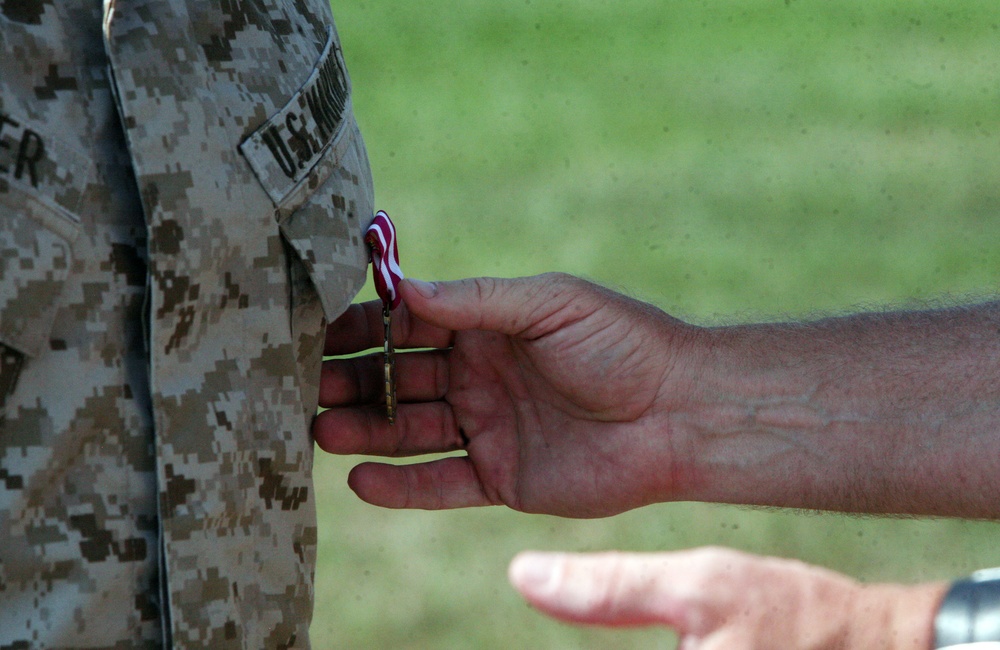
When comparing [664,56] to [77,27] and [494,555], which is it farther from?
[77,27]

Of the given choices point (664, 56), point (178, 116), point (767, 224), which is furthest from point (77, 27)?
point (664, 56)

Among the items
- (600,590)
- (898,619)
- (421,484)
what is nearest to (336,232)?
(421,484)

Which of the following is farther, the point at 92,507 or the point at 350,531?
the point at 350,531

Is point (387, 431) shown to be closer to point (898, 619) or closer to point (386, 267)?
point (386, 267)

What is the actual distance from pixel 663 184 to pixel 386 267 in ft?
14.2

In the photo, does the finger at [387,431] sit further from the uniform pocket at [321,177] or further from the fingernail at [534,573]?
the uniform pocket at [321,177]

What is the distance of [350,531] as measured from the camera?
126 inches

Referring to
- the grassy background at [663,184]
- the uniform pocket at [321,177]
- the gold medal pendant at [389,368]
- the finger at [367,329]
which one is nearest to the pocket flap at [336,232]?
the uniform pocket at [321,177]

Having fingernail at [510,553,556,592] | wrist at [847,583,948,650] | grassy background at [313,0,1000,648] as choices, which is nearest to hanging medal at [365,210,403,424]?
fingernail at [510,553,556,592]

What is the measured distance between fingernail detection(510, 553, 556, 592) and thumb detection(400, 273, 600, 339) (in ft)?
1.01

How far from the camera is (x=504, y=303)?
5.06 ft

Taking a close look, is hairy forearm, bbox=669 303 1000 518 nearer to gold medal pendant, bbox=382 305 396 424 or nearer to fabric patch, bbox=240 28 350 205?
gold medal pendant, bbox=382 305 396 424

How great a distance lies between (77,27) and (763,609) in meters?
1.28

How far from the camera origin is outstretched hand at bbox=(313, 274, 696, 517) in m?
1.61
